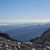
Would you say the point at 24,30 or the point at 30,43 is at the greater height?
the point at 24,30

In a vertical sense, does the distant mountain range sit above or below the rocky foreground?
above

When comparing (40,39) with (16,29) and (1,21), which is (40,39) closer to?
(16,29)

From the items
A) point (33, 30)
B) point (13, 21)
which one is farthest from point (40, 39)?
point (13, 21)

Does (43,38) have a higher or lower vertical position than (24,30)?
lower

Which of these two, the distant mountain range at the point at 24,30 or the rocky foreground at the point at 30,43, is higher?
the distant mountain range at the point at 24,30
